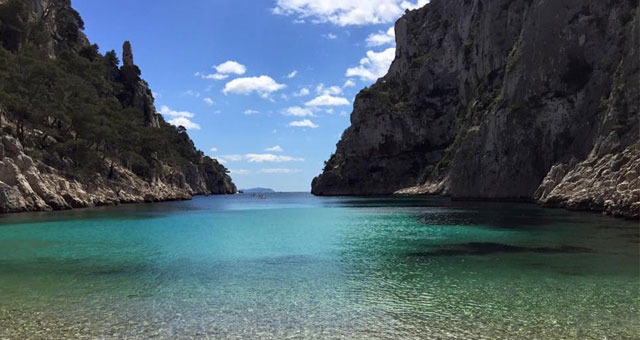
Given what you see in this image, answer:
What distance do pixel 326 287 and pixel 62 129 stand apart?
87.5m

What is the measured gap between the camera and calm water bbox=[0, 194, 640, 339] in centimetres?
1273

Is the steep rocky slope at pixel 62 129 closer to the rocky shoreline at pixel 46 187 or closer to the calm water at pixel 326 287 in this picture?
the rocky shoreline at pixel 46 187

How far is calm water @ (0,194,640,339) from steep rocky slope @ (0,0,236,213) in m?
32.0

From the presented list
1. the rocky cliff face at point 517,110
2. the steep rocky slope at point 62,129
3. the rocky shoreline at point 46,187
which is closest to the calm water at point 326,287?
the rocky cliff face at point 517,110

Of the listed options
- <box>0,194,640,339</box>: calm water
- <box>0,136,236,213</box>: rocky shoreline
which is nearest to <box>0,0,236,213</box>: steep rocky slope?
<box>0,136,236,213</box>: rocky shoreline

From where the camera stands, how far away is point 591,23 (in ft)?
249

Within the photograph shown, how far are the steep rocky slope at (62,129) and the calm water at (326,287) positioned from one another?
105 ft

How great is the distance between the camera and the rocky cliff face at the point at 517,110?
5666 centimetres

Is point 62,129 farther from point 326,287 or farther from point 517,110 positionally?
point 326,287

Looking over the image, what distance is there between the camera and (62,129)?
88750 mm

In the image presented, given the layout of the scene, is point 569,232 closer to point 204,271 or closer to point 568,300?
point 568,300

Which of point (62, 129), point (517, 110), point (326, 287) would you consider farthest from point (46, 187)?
point (517, 110)

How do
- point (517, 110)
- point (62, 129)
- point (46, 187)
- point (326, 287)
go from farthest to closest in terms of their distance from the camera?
1. point (62, 129)
2. point (517, 110)
3. point (46, 187)
4. point (326, 287)

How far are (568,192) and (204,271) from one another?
Result: 53461 mm
